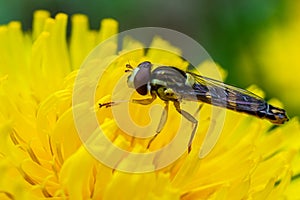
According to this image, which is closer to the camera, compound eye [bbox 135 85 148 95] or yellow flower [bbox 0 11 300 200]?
yellow flower [bbox 0 11 300 200]

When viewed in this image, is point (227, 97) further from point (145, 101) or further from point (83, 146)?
point (83, 146)

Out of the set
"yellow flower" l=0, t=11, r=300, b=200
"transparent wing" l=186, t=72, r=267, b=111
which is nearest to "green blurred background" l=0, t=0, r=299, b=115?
"yellow flower" l=0, t=11, r=300, b=200

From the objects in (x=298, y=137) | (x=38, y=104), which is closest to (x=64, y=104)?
(x=38, y=104)

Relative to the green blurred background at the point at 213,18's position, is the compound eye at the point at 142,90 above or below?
below

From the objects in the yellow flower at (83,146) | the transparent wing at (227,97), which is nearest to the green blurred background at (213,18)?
the yellow flower at (83,146)

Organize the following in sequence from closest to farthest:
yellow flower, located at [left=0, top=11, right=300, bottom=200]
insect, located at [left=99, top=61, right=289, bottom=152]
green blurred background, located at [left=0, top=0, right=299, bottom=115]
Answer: yellow flower, located at [left=0, top=11, right=300, bottom=200]
insect, located at [left=99, top=61, right=289, bottom=152]
green blurred background, located at [left=0, top=0, right=299, bottom=115]

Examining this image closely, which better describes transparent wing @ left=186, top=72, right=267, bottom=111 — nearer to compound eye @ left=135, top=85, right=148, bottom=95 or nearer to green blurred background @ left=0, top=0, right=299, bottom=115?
compound eye @ left=135, top=85, right=148, bottom=95

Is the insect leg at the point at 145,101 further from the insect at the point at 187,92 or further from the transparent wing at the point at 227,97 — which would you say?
the transparent wing at the point at 227,97

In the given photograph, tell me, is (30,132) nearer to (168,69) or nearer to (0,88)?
(0,88)

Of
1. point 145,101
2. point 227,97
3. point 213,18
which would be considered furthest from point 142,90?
point 213,18
